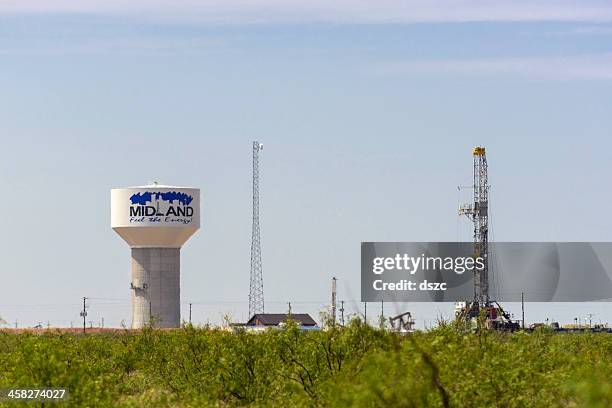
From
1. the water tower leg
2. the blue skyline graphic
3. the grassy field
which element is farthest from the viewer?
the water tower leg

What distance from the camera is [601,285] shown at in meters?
194

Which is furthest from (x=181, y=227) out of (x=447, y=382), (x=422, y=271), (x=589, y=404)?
(x=589, y=404)

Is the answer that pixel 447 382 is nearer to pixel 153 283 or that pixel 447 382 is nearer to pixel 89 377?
pixel 89 377

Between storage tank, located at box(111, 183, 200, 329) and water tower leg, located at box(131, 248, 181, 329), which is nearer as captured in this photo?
storage tank, located at box(111, 183, 200, 329)

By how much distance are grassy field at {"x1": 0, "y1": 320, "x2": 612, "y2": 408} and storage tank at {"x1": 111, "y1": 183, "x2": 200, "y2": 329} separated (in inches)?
3807

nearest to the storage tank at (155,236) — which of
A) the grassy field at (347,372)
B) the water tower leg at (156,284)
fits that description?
the water tower leg at (156,284)

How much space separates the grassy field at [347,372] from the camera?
84.5 feet

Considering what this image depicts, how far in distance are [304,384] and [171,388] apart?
56.3 ft

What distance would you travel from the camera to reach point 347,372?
30812 millimetres

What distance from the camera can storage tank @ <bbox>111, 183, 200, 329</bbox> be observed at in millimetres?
159500

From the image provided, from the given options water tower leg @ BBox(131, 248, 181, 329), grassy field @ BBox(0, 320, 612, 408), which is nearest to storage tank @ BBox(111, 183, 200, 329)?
water tower leg @ BBox(131, 248, 181, 329)

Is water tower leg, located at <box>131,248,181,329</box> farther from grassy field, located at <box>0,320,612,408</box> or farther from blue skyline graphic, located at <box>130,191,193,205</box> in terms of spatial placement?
grassy field, located at <box>0,320,612,408</box>

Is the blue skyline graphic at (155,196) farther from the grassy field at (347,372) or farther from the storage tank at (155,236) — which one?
the grassy field at (347,372)

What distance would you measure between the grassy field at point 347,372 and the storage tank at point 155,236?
9670 cm
